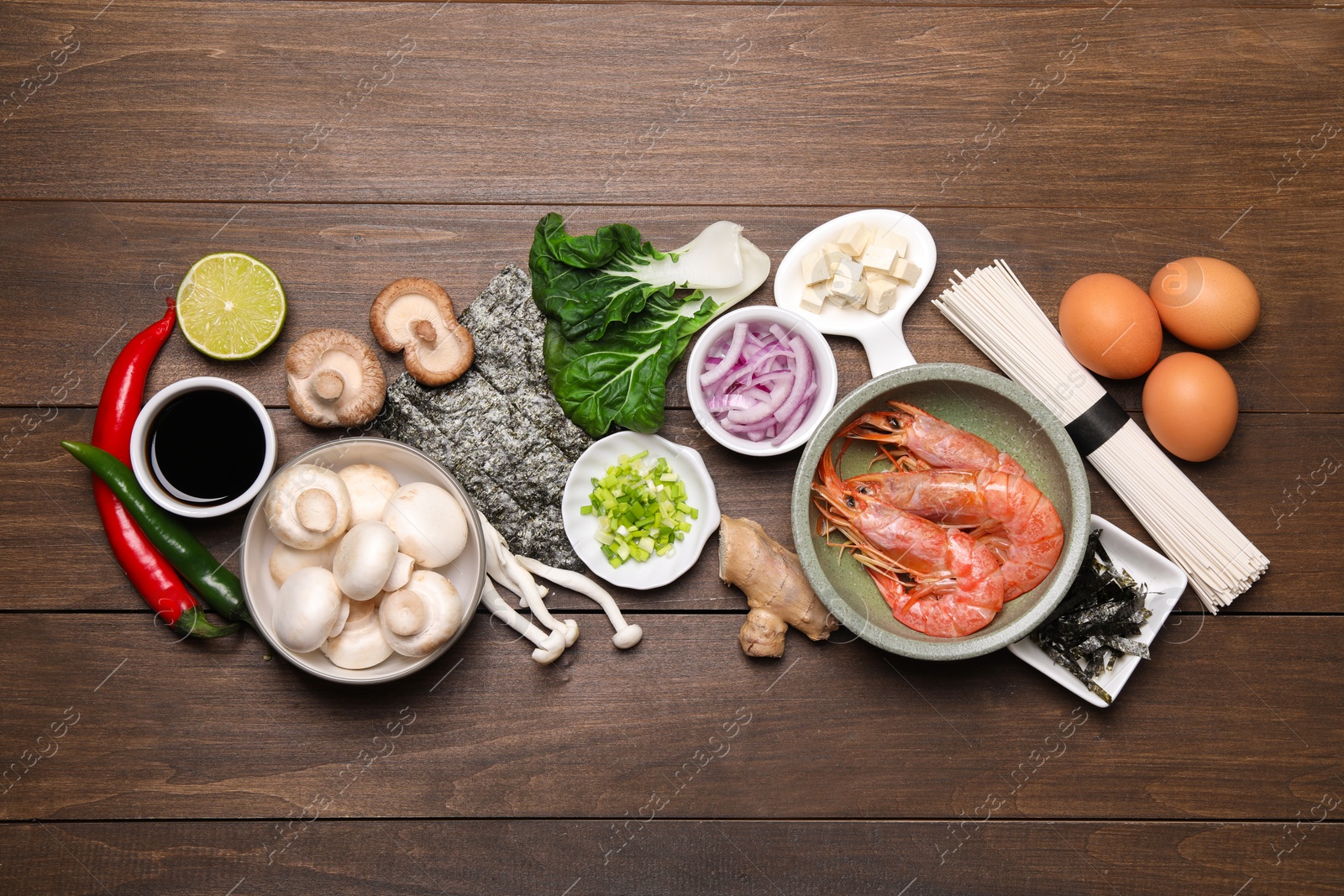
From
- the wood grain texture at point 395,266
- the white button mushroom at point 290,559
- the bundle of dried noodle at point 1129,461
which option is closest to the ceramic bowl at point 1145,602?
the bundle of dried noodle at point 1129,461

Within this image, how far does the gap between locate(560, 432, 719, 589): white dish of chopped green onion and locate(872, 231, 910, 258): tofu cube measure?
730 mm

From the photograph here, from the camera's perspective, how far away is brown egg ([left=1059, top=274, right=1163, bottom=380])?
76.6 inches

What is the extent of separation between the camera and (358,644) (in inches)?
71.8

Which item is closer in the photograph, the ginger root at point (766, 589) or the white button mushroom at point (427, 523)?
the white button mushroom at point (427, 523)

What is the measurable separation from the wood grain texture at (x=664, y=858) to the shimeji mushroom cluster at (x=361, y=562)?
0.56 meters

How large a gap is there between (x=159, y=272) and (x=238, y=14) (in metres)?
0.73

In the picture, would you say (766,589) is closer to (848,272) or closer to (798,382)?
(798,382)

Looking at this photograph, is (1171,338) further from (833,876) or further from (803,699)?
(833,876)

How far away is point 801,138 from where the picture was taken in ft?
6.98

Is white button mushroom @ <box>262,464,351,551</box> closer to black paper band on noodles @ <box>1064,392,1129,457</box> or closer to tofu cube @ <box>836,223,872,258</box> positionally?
tofu cube @ <box>836,223,872,258</box>

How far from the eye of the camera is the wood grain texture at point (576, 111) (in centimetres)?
210

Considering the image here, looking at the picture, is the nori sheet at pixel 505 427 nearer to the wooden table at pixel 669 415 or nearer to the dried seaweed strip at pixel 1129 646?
the wooden table at pixel 669 415

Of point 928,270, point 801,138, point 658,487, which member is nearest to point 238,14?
point 801,138

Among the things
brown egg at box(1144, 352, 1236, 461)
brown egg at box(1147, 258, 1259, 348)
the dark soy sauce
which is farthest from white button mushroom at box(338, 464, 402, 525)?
brown egg at box(1147, 258, 1259, 348)
